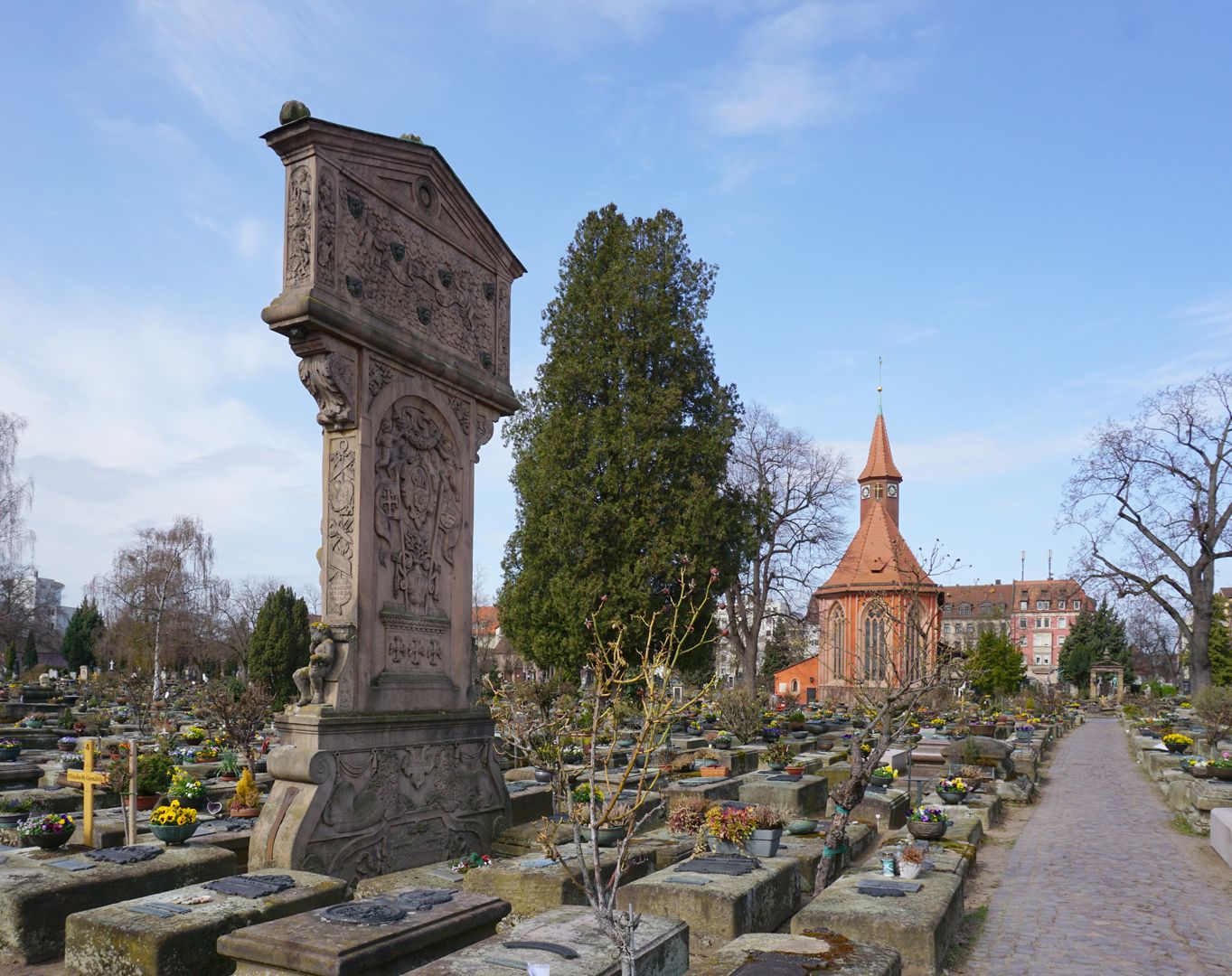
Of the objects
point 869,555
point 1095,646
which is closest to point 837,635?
point 869,555

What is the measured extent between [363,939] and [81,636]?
209 feet

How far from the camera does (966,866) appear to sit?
970 centimetres

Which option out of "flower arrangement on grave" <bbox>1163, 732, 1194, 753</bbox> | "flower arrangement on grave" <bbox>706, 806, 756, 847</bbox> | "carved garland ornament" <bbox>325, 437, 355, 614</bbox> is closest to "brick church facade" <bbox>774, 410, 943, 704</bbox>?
"flower arrangement on grave" <bbox>1163, 732, 1194, 753</bbox>

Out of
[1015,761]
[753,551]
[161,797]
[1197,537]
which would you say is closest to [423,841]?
[161,797]

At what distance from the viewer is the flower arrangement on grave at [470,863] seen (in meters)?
8.41

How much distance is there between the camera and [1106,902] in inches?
372

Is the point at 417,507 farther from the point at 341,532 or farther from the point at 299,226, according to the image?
the point at 299,226

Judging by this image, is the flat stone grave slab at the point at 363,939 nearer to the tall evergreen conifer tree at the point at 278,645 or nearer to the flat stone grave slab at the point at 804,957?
the flat stone grave slab at the point at 804,957

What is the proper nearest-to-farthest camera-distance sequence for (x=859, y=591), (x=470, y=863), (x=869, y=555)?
(x=470, y=863), (x=859, y=591), (x=869, y=555)

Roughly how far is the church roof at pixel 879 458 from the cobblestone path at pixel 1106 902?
53637mm

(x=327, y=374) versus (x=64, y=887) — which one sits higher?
(x=327, y=374)

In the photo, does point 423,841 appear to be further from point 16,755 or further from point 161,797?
point 16,755

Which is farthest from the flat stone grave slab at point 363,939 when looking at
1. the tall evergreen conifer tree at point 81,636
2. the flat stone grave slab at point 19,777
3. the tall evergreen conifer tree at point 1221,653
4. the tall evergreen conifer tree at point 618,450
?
the tall evergreen conifer tree at point 81,636

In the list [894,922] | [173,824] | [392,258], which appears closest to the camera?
[894,922]
